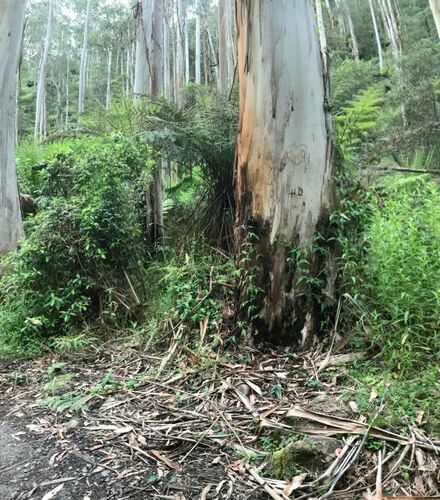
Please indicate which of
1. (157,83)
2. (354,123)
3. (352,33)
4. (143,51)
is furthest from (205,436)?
(352,33)

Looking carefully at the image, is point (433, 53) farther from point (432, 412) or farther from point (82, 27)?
point (82, 27)

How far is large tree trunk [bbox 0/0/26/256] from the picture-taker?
22.6ft

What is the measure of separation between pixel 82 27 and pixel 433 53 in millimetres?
36569

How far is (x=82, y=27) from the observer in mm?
41906

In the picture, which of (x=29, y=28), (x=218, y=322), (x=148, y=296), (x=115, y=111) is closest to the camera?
(x=218, y=322)

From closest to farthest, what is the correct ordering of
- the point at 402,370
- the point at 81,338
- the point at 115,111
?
the point at 402,370, the point at 81,338, the point at 115,111

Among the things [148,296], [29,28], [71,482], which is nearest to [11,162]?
[148,296]

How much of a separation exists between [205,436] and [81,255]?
3092 mm

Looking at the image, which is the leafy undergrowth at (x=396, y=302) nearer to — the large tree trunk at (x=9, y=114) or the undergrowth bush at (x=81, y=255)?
the undergrowth bush at (x=81, y=255)

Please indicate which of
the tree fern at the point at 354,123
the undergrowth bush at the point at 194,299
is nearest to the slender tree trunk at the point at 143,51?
the tree fern at the point at 354,123

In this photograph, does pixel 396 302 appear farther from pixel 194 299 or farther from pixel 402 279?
pixel 194 299

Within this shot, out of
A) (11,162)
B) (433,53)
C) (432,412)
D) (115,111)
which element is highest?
(433,53)

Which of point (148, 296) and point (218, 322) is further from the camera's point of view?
point (148, 296)

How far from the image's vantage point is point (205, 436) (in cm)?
269
